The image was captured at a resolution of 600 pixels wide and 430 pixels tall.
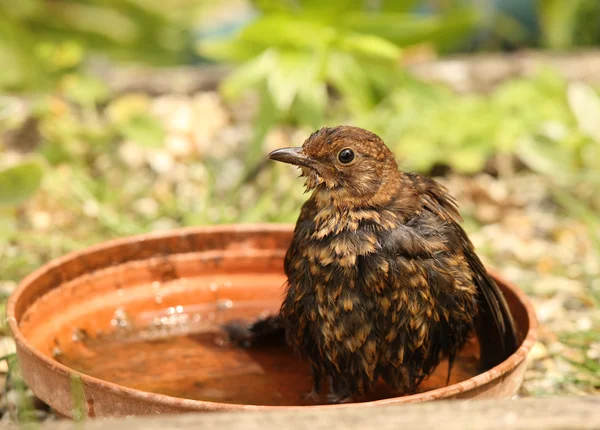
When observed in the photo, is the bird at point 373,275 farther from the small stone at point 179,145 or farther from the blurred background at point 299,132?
the small stone at point 179,145

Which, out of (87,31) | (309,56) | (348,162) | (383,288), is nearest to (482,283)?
(383,288)

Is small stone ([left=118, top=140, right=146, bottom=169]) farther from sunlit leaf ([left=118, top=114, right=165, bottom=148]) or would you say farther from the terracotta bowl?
the terracotta bowl

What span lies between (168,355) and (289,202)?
1637mm

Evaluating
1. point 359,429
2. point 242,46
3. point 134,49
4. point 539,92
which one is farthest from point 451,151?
point 359,429

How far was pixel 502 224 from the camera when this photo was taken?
4531 mm

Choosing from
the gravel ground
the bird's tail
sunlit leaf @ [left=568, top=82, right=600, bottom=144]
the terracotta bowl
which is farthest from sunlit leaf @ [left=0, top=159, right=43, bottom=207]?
sunlit leaf @ [left=568, top=82, right=600, bottom=144]

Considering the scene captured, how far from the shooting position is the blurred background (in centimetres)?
410

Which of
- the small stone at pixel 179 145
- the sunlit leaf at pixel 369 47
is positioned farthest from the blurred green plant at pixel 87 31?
the sunlit leaf at pixel 369 47

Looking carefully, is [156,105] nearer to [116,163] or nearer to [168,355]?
[116,163]

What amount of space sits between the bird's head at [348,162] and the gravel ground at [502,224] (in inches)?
38.3

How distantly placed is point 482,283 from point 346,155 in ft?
1.77

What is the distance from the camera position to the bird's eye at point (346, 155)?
242cm

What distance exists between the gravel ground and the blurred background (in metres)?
0.01

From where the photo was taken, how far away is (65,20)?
654 cm
